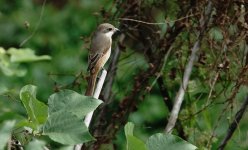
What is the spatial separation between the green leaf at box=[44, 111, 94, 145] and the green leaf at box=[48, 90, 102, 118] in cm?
6

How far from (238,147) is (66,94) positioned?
75.8 inches

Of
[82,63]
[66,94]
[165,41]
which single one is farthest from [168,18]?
[82,63]

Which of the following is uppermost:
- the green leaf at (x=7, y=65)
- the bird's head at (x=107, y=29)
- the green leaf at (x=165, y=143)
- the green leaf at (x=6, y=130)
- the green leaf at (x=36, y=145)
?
the green leaf at (x=6, y=130)

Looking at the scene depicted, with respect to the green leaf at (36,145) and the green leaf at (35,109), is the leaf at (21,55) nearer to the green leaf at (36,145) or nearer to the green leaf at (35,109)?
the green leaf at (35,109)

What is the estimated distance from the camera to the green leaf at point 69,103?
1.60 metres

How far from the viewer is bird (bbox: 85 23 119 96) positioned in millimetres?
4086

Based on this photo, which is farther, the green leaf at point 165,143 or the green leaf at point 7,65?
the green leaf at point 7,65

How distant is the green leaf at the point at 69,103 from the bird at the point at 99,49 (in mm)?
2242

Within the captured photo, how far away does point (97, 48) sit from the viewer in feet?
15.9

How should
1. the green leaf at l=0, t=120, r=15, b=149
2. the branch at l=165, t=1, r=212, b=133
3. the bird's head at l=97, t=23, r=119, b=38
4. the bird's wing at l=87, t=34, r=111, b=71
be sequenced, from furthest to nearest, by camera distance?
1. the bird's wing at l=87, t=34, r=111, b=71
2. the bird's head at l=97, t=23, r=119, b=38
3. the branch at l=165, t=1, r=212, b=133
4. the green leaf at l=0, t=120, r=15, b=149

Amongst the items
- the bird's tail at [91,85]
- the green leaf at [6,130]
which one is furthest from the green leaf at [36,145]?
the bird's tail at [91,85]

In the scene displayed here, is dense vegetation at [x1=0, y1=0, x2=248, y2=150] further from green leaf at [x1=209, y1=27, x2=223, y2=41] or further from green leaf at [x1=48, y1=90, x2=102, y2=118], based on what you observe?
green leaf at [x1=48, y1=90, x2=102, y2=118]

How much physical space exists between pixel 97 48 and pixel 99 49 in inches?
5.0

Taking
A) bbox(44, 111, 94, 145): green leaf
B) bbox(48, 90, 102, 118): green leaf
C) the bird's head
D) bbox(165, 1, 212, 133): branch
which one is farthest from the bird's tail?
bbox(44, 111, 94, 145): green leaf
